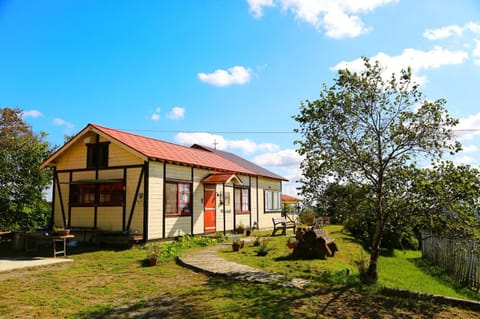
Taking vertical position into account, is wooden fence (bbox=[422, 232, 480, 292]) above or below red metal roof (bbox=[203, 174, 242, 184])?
below

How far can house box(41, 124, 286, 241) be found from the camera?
12.6 m

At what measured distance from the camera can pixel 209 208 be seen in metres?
15.7

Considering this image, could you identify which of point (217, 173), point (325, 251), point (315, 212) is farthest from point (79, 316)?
point (217, 173)

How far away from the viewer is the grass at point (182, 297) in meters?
5.17

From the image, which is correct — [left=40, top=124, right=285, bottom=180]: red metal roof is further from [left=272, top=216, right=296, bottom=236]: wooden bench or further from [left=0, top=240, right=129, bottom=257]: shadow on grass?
[left=272, top=216, right=296, bottom=236]: wooden bench

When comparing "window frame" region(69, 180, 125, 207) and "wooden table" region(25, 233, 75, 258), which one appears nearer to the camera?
"wooden table" region(25, 233, 75, 258)

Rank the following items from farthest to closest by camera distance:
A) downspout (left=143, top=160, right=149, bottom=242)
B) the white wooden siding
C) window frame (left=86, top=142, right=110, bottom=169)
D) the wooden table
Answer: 1. window frame (left=86, top=142, right=110, bottom=169)
2. the white wooden siding
3. downspout (left=143, top=160, right=149, bottom=242)
4. the wooden table

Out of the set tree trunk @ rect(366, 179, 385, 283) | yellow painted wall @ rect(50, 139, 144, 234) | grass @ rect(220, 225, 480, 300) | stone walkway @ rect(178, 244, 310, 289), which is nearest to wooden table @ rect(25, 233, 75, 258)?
yellow painted wall @ rect(50, 139, 144, 234)

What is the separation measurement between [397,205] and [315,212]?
5.43ft

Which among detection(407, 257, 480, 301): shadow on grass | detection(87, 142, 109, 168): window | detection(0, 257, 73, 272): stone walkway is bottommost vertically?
detection(407, 257, 480, 301): shadow on grass

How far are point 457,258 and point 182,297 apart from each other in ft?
26.8

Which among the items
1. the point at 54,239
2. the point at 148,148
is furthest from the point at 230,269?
the point at 148,148

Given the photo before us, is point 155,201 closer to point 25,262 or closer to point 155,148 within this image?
point 155,148

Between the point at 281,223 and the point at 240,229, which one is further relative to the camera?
the point at 240,229
